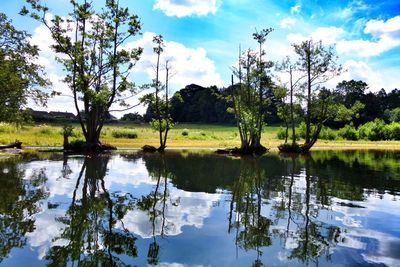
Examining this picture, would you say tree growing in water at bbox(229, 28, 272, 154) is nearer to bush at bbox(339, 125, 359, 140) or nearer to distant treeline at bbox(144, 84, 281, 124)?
bush at bbox(339, 125, 359, 140)

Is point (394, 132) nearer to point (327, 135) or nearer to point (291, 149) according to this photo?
point (327, 135)

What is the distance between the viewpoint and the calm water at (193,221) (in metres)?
8.50

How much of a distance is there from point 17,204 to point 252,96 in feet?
119

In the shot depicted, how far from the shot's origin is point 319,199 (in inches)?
611

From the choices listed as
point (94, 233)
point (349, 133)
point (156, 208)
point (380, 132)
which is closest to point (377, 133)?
point (380, 132)

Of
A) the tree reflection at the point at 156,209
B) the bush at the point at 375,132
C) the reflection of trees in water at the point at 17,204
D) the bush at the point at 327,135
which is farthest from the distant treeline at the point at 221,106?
the tree reflection at the point at 156,209

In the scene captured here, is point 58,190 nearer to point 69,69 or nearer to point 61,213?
point 61,213

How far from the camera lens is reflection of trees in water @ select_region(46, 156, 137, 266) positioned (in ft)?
26.8

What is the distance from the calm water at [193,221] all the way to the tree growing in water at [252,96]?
23760 millimetres

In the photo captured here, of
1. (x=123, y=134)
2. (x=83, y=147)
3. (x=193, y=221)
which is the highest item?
(x=123, y=134)

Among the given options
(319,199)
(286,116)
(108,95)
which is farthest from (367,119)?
(319,199)

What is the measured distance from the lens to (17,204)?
12930mm

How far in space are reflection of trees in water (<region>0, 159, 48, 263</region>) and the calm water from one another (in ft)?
0.09

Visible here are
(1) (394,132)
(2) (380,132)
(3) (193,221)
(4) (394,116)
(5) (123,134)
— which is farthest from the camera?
(4) (394,116)
